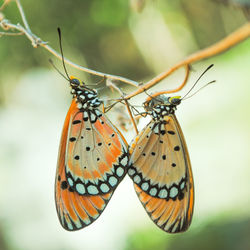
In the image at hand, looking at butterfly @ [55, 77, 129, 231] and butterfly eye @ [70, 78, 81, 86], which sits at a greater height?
butterfly eye @ [70, 78, 81, 86]

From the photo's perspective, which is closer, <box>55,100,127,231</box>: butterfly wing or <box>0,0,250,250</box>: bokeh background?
<box>55,100,127,231</box>: butterfly wing

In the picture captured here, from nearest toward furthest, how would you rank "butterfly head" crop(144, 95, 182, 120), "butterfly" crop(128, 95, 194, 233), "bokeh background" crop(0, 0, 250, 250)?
"butterfly head" crop(144, 95, 182, 120) → "butterfly" crop(128, 95, 194, 233) → "bokeh background" crop(0, 0, 250, 250)

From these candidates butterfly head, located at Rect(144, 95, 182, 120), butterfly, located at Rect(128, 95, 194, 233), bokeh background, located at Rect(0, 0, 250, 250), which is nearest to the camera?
butterfly head, located at Rect(144, 95, 182, 120)

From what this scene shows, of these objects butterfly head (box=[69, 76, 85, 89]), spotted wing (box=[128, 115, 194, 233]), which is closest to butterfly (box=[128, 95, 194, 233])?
spotted wing (box=[128, 115, 194, 233])

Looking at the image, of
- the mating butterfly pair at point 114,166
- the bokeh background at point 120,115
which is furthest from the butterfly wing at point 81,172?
the bokeh background at point 120,115

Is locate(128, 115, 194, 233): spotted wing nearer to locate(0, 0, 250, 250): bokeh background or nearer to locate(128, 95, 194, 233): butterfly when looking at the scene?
locate(128, 95, 194, 233): butterfly

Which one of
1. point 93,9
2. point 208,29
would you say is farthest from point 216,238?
point 93,9

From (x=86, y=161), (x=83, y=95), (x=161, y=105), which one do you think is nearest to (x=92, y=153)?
(x=86, y=161)

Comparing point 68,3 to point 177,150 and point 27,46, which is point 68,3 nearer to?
point 27,46
